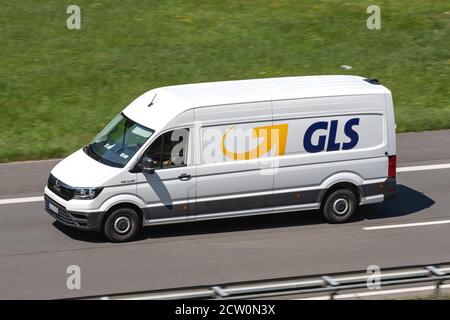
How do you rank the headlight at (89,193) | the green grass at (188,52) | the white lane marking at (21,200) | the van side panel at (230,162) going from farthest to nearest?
the green grass at (188,52)
the white lane marking at (21,200)
the van side panel at (230,162)
the headlight at (89,193)

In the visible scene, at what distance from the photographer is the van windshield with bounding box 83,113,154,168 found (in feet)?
48.6

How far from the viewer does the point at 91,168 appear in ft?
48.7

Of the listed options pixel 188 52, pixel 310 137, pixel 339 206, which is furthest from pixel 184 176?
pixel 188 52

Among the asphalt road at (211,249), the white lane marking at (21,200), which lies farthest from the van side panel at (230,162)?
the white lane marking at (21,200)

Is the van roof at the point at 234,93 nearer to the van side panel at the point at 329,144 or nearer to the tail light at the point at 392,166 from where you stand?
the van side panel at the point at 329,144

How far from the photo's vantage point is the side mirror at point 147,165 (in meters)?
14.6

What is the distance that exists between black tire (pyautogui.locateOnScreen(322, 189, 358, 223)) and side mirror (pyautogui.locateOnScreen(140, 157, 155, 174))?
9.31 feet

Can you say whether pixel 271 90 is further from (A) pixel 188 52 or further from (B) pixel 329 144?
(A) pixel 188 52

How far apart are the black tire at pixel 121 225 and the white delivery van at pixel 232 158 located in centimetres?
1

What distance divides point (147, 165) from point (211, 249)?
153 centimetres

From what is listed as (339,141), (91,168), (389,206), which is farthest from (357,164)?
(91,168)

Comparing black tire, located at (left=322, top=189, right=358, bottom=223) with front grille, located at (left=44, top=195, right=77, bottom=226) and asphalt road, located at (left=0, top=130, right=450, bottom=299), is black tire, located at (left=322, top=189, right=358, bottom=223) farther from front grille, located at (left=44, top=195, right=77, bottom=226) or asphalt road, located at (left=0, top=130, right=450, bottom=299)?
front grille, located at (left=44, top=195, right=77, bottom=226)

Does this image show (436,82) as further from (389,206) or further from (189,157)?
(189,157)

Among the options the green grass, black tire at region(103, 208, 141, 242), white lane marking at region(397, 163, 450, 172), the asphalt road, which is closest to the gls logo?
the asphalt road
